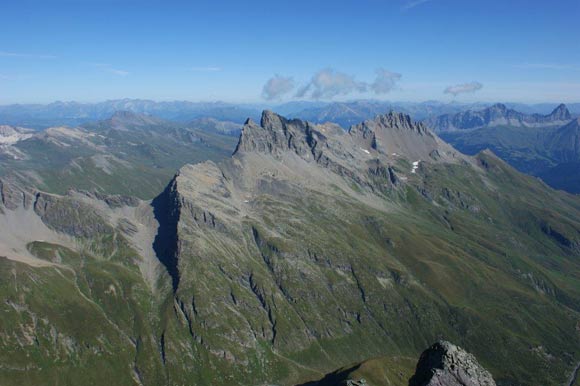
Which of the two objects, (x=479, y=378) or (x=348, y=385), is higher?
(x=479, y=378)

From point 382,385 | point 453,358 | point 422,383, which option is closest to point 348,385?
point 422,383

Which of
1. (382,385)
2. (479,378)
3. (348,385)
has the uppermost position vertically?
(479,378)

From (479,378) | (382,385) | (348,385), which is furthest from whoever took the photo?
(382,385)

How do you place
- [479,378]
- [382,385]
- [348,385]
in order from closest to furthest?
1. [479,378]
2. [348,385]
3. [382,385]

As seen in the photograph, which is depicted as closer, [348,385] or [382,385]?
[348,385]

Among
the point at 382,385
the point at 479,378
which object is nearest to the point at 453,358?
the point at 479,378

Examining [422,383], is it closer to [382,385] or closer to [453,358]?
[453,358]

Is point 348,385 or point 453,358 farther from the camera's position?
point 348,385

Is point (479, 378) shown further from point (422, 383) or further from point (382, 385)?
point (382, 385)
